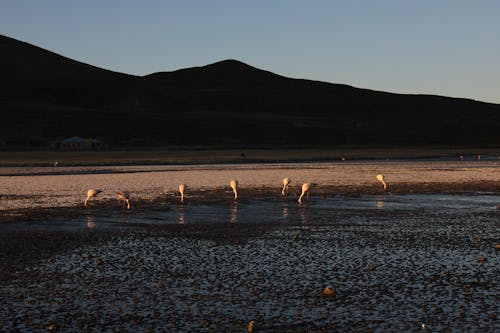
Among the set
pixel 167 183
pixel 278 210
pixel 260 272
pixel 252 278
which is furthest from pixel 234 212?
pixel 167 183

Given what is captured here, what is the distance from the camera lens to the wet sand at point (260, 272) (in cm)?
1060

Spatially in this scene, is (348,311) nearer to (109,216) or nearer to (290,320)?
(290,320)

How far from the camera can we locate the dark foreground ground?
10516 mm

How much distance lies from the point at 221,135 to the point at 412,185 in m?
96.4

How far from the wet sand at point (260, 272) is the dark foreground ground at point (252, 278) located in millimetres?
29

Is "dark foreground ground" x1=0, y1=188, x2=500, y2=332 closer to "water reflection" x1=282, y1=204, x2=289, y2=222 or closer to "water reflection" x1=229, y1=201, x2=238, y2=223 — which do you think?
"water reflection" x1=229, y1=201, x2=238, y2=223

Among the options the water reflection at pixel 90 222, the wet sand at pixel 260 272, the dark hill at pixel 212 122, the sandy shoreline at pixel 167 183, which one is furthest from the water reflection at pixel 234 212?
the dark hill at pixel 212 122

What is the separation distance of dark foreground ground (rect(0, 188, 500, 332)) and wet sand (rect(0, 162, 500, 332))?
29mm

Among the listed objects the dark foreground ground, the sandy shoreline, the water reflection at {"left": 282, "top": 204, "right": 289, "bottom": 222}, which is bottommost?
the dark foreground ground

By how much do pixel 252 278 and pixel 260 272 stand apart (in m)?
0.60

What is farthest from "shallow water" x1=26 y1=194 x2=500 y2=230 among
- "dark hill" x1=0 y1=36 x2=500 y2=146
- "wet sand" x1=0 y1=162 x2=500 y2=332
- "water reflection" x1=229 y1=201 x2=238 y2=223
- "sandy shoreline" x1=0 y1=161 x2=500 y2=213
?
"dark hill" x1=0 y1=36 x2=500 y2=146

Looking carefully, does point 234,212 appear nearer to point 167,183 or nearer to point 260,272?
point 260,272

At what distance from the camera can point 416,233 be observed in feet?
62.7

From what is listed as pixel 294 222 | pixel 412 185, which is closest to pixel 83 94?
pixel 412 185
